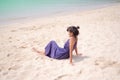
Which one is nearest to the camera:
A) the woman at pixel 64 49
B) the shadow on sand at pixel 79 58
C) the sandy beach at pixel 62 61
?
the sandy beach at pixel 62 61

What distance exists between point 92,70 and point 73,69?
414mm

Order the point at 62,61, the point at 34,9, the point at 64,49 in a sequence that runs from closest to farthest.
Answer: the point at 62,61 < the point at 64,49 < the point at 34,9

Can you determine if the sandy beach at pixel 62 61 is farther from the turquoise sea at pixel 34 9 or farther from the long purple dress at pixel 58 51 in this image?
the turquoise sea at pixel 34 9

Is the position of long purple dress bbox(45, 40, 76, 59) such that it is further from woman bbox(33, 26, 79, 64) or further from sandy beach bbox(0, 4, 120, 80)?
sandy beach bbox(0, 4, 120, 80)

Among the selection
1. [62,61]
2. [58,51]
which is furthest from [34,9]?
[62,61]

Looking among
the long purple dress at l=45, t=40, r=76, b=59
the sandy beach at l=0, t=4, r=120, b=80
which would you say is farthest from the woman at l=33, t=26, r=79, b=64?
the sandy beach at l=0, t=4, r=120, b=80

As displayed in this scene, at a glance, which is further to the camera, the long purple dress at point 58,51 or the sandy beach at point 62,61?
the long purple dress at point 58,51

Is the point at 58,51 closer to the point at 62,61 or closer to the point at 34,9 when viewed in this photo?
the point at 62,61

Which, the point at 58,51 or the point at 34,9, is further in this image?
the point at 34,9

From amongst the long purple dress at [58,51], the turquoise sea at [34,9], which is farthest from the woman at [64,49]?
the turquoise sea at [34,9]

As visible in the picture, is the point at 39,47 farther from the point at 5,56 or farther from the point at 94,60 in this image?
the point at 94,60

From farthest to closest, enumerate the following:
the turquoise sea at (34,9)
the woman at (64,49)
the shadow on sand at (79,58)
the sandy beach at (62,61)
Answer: the turquoise sea at (34,9)
the shadow on sand at (79,58)
the woman at (64,49)
the sandy beach at (62,61)

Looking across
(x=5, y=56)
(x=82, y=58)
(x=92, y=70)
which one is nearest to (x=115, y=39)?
(x=82, y=58)

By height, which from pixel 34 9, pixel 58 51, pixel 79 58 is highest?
pixel 58 51
